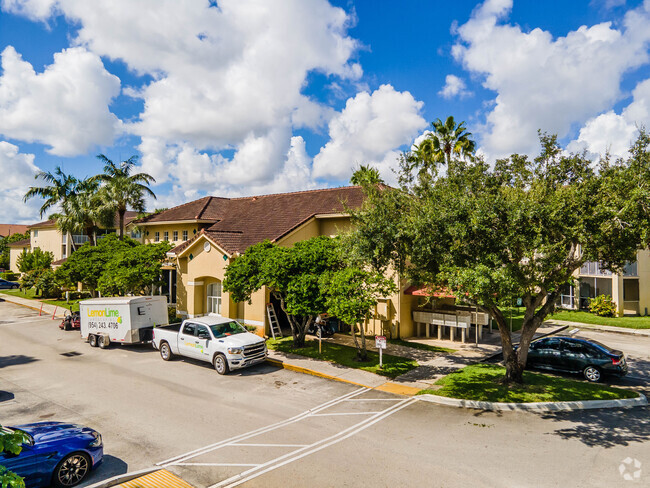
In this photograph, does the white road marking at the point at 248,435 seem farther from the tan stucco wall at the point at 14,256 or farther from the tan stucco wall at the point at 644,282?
the tan stucco wall at the point at 14,256

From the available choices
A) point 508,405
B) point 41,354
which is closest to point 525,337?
point 508,405

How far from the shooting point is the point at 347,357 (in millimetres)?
17641

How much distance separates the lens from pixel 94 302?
20359 mm

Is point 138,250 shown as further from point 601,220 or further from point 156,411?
point 601,220

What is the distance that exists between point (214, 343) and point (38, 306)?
27.4 metres

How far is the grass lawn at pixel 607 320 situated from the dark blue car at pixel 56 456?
24.4 meters

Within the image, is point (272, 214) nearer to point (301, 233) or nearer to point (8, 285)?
point (301, 233)

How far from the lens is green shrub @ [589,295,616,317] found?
2770cm

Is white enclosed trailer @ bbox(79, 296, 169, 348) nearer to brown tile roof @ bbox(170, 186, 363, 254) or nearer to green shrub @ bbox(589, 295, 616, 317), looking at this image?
brown tile roof @ bbox(170, 186, 363, 254)

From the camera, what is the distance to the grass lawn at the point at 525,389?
12414 millimetres

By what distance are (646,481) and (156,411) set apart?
12272 mm

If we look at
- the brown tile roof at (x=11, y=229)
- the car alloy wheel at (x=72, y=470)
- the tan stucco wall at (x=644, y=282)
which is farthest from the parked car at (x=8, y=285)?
the tan stucco wall at (x=644, y=282)

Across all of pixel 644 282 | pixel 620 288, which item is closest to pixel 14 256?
pixel 620 288

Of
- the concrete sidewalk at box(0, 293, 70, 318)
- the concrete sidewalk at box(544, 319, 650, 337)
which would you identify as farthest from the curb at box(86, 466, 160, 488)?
the concrete sidewalk at box(544, 319, 650, 337)
